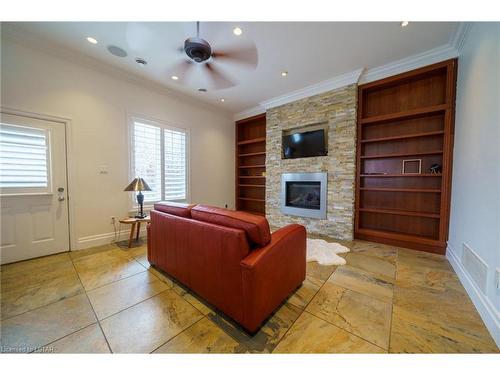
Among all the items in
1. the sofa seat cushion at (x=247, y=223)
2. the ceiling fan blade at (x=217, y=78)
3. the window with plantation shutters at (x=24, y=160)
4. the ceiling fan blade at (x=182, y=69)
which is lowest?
the sofa seat cushion at (x=247, y=223)

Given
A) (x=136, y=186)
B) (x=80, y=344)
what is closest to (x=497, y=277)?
Result: (x=80, y=344)

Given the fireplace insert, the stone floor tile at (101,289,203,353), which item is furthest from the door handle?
the fireplace insert

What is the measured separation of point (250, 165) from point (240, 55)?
12.6 ft

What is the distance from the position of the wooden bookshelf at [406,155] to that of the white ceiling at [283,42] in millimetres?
531

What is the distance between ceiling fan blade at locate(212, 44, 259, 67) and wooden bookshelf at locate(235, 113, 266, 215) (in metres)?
3.38

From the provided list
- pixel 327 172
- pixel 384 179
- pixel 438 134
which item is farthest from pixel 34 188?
pixel 438 134

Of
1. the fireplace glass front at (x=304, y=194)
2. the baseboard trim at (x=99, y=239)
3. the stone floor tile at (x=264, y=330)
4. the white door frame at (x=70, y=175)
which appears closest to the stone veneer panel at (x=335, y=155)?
the fireplace glass front at (x=304, y=194)

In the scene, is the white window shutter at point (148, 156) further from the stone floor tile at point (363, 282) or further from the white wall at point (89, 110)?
the stone floor tile at point (363, 282)

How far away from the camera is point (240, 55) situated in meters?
1.50

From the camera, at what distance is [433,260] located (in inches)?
96.0

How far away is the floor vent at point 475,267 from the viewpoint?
4.88 feet

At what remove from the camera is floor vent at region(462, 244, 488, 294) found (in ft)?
4.88

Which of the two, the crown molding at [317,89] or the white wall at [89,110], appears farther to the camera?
the crown molding at [317,89]
